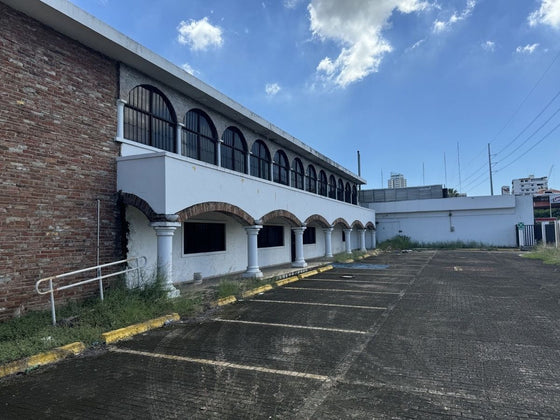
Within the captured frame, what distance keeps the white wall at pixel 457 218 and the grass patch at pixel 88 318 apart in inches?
1121

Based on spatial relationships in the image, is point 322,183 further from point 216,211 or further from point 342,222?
point 216,211

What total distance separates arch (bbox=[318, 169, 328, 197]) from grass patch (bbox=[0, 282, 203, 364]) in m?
16.3

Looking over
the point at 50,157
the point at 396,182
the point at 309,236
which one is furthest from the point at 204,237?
the point at 396,182

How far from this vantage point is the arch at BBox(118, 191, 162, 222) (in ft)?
28.5

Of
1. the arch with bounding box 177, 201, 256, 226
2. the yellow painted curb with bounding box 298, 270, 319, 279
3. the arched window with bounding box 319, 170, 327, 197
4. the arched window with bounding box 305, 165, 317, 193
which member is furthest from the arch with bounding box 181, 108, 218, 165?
the arched window with bounding box 319, 170, 327, 197

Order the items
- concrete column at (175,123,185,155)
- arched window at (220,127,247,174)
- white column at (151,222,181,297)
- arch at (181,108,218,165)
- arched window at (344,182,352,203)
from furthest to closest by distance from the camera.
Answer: arched window at (344,182,352,203) → arched window at (220,127,247,174) → arch at (181,108,218,165) → concrete column at (175,123,185,155) → white column at (151,222,181,297)

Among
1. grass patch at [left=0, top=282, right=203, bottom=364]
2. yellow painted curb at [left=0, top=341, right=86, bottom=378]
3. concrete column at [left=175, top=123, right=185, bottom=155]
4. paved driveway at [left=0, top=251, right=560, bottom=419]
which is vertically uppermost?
concrete column at [left=175, top=123, right=185, bottom=155]

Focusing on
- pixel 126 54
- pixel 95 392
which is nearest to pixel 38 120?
pixel 126 54

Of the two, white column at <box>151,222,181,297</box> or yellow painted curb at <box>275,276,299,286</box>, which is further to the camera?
yellow painted curb at <box>275,276,299,286</box>

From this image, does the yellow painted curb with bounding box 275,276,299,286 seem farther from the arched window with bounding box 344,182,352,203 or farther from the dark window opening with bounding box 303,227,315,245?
the arched window with bounding box 344,182,352,203

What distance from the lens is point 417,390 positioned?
4.04 metres

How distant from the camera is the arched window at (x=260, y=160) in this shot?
16344 millimetres

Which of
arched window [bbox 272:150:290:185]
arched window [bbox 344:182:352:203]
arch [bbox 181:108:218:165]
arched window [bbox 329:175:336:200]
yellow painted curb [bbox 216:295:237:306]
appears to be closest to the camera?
yellow painted curb [bbox 216:295:237:306]

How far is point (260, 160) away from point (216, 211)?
6.30m
